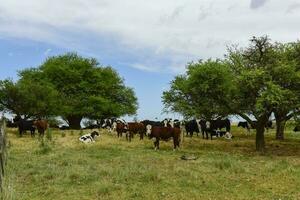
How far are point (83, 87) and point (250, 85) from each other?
3413cm

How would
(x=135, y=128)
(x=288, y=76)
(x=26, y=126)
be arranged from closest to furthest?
(x=288, y=76) < (x=135, y=128) < (x=26, y=126)

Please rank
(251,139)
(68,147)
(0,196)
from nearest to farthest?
(0,196), (68,147), (251,139)

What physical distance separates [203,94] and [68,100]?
92.3 ft

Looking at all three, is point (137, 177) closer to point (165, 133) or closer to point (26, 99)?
point (165, 133)

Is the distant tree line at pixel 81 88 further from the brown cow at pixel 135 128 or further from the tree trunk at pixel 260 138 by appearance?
the tree trunk at pixel 260 138

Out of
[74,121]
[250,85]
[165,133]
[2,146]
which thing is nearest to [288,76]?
[250,85]

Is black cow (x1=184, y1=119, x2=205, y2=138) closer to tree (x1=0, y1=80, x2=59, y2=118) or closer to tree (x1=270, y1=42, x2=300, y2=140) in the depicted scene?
tree (x1=270, y1=42, x2=300, y2=140)

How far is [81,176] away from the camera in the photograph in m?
20.4

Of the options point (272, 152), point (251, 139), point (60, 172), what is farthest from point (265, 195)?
point (251, 139)

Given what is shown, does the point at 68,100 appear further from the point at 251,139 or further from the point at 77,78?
the point at 251,139

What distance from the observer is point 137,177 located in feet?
66.4

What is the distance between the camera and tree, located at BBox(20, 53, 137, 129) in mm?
62562

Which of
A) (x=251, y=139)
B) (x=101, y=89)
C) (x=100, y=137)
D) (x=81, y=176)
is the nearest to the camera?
(x=81, y=176)

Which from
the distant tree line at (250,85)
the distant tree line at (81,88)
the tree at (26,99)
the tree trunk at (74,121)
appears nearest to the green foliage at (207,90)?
the distant tree line at (250,85)
